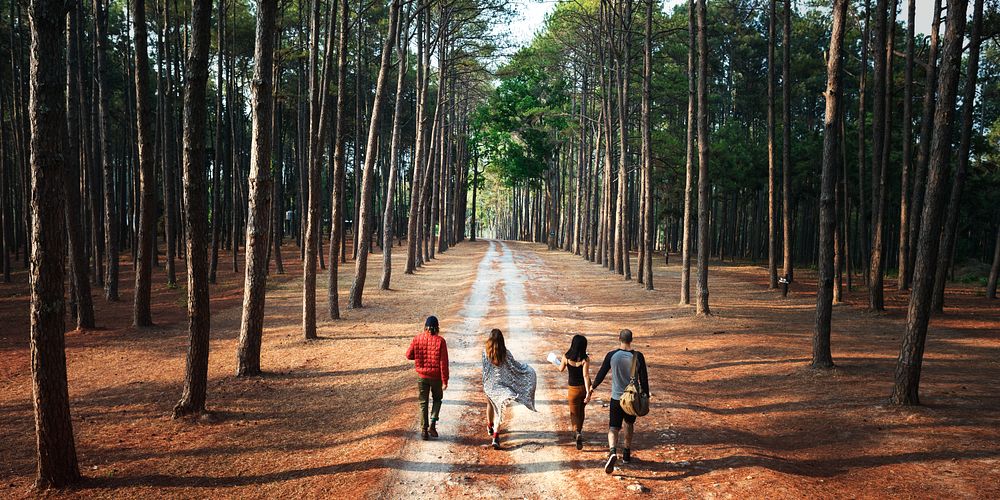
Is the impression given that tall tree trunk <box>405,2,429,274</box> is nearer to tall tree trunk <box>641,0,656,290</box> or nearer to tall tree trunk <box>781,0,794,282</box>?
tall tree trunk <box>641,0,656,290</box>

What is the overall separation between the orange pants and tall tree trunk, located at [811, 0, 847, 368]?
22.2ft

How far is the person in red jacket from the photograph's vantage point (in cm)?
877

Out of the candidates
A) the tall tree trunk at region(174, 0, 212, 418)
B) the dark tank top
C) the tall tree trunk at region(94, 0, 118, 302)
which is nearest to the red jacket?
the dark tank top

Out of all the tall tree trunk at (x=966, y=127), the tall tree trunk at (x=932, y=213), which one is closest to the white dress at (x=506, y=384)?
the tall tree trunk at (x=932, y=213)

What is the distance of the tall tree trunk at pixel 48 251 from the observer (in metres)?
7.14

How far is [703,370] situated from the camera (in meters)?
13.7

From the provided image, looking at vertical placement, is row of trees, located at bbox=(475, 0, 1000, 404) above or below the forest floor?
above

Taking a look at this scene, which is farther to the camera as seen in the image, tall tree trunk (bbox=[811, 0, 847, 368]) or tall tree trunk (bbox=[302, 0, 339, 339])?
tall tree trunk (bbox=[302, 0, 339, 339])

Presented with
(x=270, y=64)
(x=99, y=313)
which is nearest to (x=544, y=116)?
(x=99, y=313)

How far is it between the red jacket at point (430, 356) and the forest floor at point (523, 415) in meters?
0.90

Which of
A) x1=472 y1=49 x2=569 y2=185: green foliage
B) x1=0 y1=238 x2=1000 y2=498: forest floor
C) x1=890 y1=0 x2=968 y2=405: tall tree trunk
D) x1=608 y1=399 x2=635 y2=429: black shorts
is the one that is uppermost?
x1=472 y1=49 x2=569 y2=185: green foliage

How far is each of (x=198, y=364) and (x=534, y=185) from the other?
55043 mm

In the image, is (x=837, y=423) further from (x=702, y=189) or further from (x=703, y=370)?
(x=702, y=189)

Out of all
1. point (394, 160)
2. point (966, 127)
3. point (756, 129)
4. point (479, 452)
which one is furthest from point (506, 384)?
point (756, 129)
